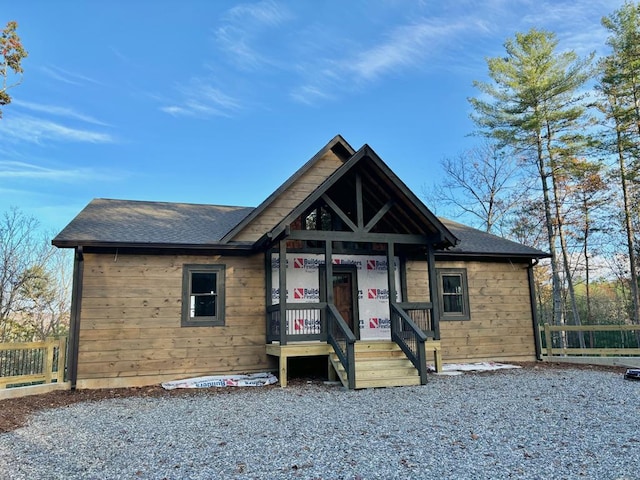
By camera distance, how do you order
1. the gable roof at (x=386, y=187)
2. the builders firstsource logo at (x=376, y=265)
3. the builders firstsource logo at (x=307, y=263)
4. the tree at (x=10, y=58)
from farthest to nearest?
the builders firstsource logo at (x=376, y=265) → the builders firstsource logo at (x=307, y=263) → the gable roof at (x=386, y=187) → the tree at (x=10, y=58)

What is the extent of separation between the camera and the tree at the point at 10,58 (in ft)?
20.8

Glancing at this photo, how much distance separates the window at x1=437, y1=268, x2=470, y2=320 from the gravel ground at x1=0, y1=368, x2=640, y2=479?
356cm

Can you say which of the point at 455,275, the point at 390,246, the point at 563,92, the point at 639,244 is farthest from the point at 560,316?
the point at 390,246

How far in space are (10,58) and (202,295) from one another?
5.37 m

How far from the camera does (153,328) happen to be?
923cm

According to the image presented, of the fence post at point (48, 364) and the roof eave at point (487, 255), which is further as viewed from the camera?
the roof eave at point (487, 255)

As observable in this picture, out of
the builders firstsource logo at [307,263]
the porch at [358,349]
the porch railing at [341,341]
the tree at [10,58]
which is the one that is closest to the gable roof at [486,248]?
the porch at [358,349]

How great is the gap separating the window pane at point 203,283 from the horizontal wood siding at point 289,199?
41.1 inches

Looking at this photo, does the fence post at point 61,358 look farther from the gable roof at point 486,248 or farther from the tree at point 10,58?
the gable roof at point 486,248

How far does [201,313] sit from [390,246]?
14.2 feet

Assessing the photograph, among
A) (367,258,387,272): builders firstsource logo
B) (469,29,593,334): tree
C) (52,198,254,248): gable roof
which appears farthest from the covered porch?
(469,29,593,334): tree

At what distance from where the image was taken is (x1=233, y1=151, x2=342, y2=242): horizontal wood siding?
10250mm

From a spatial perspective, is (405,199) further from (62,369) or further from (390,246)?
(62,369)

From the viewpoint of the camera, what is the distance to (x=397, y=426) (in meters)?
5.32
